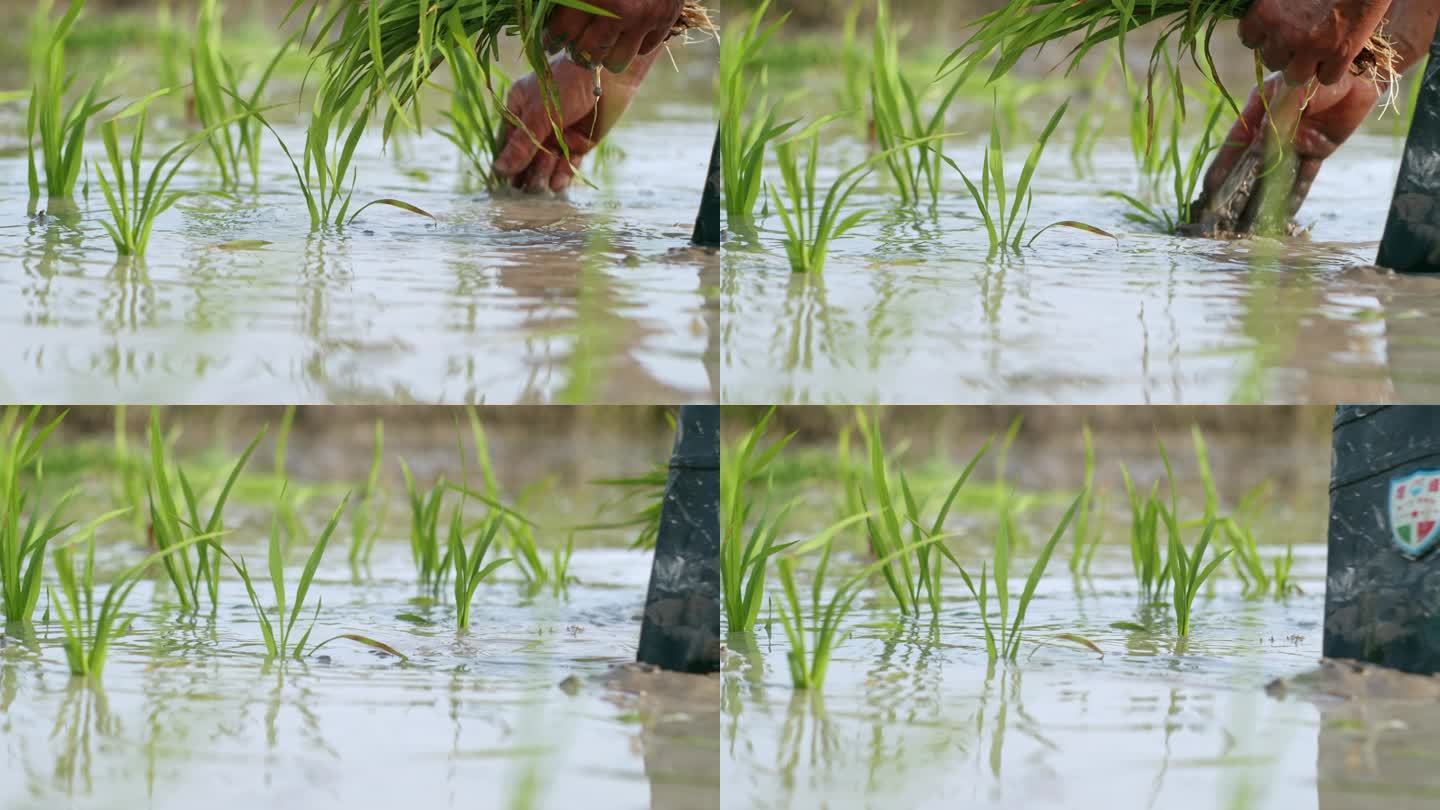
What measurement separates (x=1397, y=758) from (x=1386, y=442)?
545mm

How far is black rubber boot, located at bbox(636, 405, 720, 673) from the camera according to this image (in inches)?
70.9

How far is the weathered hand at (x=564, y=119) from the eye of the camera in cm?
248

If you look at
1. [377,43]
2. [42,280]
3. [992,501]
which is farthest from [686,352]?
[992,501]

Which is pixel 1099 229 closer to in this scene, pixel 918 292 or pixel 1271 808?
pixel 918 292

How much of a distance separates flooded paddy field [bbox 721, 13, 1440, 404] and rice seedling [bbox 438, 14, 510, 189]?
43cm

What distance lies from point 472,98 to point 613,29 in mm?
747

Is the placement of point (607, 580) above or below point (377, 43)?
below

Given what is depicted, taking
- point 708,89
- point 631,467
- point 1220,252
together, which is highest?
point 708,89

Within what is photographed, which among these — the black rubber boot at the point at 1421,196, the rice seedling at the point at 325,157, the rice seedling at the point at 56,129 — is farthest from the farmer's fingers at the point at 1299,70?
the rice seedling at the point at 56,129

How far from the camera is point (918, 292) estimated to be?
1826 mm

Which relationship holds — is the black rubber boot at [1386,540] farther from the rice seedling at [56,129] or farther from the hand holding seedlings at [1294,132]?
the rice seedling at [56,129]

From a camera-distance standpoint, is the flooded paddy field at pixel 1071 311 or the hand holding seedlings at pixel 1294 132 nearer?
the flooded paddy field at pixel 1071 311

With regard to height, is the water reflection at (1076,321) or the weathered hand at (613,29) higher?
the weathered hand at (613,29)

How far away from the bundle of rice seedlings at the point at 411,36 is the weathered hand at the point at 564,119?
191 mm
